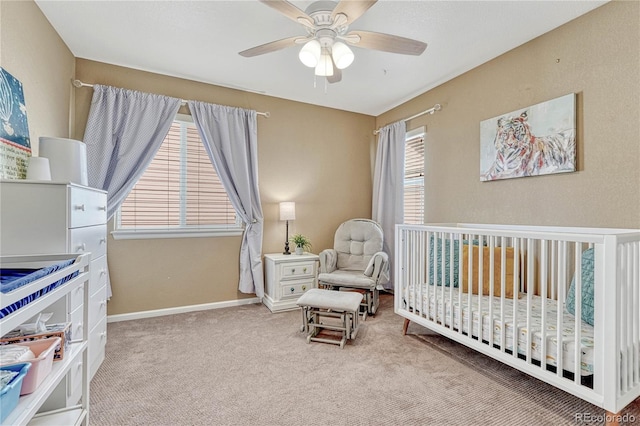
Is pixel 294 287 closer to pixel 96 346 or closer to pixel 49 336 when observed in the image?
pixel 96 346

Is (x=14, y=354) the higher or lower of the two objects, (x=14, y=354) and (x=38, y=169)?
the lower

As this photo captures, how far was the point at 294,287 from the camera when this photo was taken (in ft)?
11.1

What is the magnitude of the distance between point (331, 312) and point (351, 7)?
2.21m

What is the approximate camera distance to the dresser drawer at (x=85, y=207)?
1.56 metres

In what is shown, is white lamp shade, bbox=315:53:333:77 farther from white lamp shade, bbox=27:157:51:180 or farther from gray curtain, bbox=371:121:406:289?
gray curtain, bbox=371:121:406:289

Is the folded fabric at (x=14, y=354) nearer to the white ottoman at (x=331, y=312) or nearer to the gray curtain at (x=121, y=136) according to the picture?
the white ottoman at (x=331, y=312)

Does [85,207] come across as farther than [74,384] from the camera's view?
Yes

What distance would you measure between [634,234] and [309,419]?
6.07 ft

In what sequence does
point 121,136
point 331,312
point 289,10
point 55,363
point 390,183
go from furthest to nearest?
point 390,183 → point 121,136 → point 331,312 → point 289,10 → point 55,363

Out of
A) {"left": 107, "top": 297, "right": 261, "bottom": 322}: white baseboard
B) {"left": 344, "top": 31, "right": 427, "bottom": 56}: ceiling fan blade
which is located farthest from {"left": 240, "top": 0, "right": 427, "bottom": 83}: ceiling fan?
{"left": 107, "top": 297, "right": 261, "bottom": 322}: white baseboard

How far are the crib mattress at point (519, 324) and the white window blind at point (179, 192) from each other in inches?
90.1

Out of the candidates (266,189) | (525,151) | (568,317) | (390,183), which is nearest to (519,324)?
(568,317)

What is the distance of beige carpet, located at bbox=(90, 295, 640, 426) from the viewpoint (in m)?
1.58

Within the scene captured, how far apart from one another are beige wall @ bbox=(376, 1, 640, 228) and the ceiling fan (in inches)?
47.9
